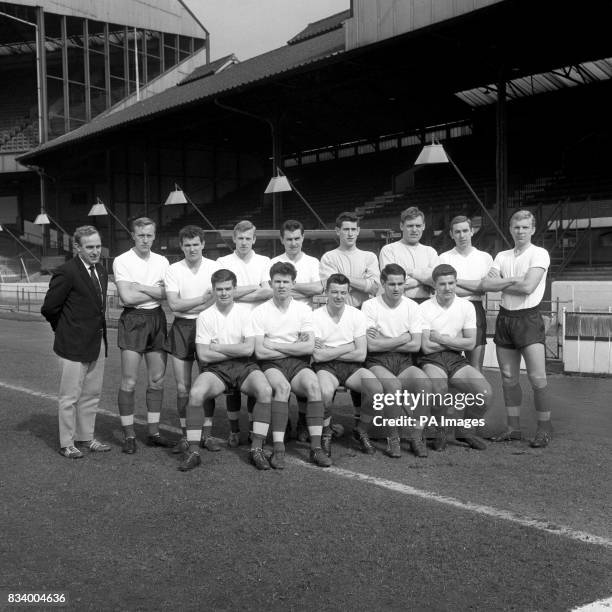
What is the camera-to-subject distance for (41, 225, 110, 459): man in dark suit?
19.8 feet

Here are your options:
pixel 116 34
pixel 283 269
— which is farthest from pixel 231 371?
pixel 116 34

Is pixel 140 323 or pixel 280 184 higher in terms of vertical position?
pixel 280 184

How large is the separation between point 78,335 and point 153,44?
40213 mm

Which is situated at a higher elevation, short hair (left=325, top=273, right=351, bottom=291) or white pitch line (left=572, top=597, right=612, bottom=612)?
short hair (left=325, top=273, right=351, bottom=291)

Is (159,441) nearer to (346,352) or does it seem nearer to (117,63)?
(346,352)

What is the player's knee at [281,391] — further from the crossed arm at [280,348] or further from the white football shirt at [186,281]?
the white football shirt at [186,281]

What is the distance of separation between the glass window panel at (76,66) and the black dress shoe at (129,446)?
38200 mm

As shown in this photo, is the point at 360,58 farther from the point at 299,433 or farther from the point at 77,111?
the point at 77,111

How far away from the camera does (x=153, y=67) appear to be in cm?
4309

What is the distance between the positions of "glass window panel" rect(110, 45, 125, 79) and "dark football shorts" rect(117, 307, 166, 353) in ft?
126

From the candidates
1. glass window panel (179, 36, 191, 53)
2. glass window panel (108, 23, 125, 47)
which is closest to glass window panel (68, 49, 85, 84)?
glass window panel (108, 23, 125, 47)

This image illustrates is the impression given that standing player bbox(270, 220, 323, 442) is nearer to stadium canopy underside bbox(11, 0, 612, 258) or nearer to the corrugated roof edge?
stadium canopy underside bbox(11, 0, 612, 258)

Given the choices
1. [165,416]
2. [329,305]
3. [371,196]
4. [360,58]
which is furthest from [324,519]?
[371,196]

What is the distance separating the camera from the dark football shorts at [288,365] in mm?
6074
